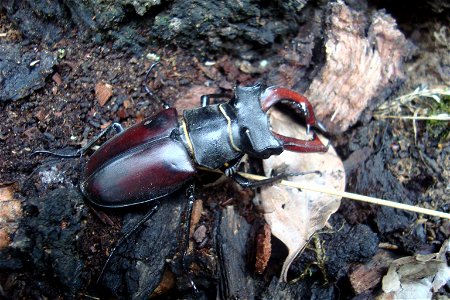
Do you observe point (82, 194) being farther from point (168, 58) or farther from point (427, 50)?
point (427, 50)

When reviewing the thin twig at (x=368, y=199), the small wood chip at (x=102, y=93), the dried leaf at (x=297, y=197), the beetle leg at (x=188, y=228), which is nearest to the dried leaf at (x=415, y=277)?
the thin twig at (x=368, y=199)

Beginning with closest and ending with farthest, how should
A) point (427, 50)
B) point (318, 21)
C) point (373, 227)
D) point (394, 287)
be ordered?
point (394, 287)
point (373, 227)
point (318, 21)
point (427, 50)

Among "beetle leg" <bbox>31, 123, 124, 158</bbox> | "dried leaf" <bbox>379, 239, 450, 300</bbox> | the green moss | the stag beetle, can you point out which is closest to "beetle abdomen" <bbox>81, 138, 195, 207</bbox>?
the stag beetle

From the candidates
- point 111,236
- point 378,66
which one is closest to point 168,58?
point 111,236

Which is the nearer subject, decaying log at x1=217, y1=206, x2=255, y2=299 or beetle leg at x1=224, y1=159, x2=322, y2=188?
decaying log at x1=217, y1=206, x2=255, y2=299

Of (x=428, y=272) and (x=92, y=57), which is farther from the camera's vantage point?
(x=92, y=57)

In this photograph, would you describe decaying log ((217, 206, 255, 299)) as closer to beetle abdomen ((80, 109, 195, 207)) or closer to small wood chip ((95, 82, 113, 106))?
beetle abdomen ((80, 109, 195, 207))

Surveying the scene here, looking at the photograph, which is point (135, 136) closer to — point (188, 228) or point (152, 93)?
point (152, 93)
